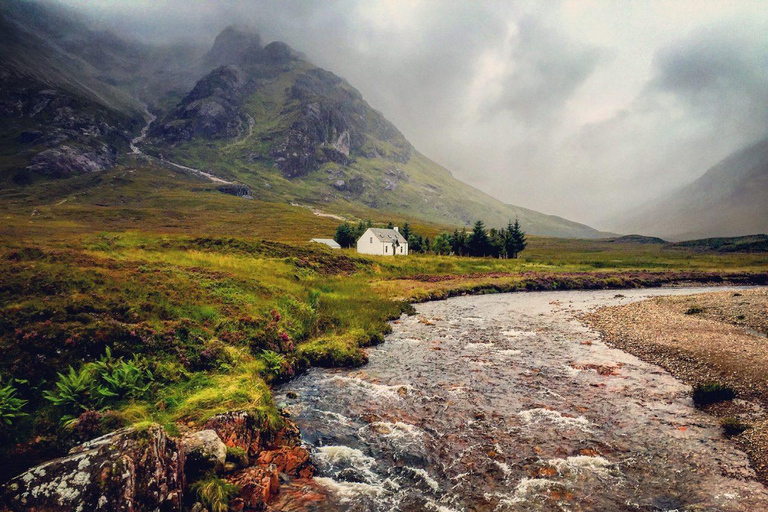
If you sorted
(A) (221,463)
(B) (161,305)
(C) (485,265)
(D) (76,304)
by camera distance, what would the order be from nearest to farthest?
(A) (221,463)
(D) (76,304)
(B) (161,305)
(C) (485,265)

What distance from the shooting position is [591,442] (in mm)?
13195

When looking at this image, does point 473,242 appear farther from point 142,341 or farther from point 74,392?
point 74,392

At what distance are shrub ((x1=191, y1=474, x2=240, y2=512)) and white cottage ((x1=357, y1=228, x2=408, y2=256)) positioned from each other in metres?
96.4

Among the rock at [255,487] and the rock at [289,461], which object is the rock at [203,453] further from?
the rock at [289,461]

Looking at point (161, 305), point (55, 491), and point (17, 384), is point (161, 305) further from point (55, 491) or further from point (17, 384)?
point (55, 491)

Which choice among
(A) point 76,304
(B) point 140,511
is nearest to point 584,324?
(B) point 140,511

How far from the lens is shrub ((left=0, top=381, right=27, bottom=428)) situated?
9.13 meters

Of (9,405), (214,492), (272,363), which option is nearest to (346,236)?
(272,363)

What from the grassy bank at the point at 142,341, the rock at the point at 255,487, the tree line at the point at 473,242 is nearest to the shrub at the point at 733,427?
the rock at the point at 255,487

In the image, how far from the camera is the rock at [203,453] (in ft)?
31.4

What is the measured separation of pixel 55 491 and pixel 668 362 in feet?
92.6

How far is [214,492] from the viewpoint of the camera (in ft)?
30.1

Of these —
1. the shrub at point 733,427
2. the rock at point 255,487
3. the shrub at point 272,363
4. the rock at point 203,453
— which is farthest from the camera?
the shrub at point 272,363

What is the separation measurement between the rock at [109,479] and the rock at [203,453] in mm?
548
